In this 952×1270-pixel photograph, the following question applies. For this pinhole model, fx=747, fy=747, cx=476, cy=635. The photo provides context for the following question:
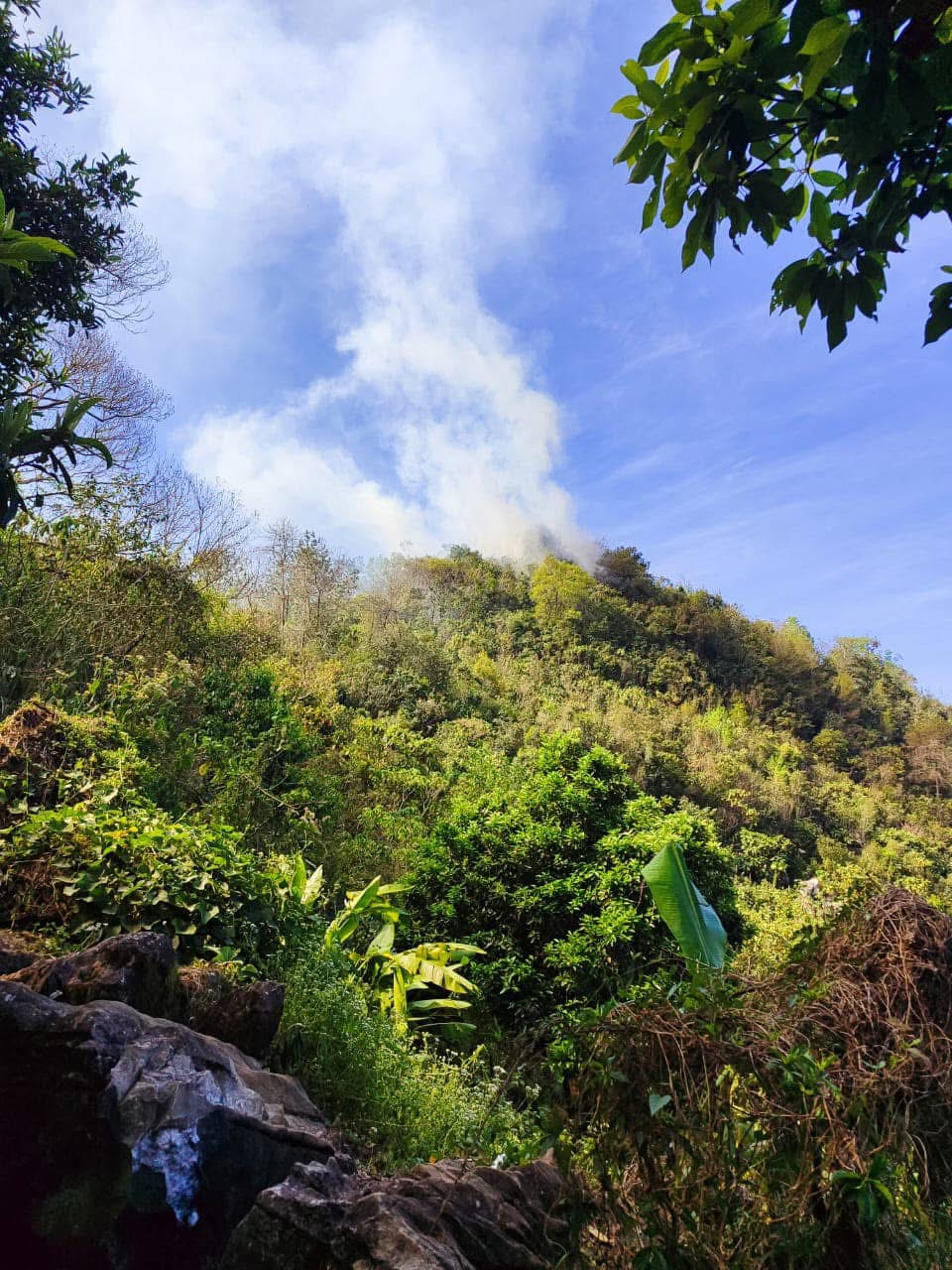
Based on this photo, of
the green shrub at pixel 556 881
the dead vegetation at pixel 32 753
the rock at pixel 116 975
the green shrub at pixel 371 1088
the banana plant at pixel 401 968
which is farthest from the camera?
the green shrub at pixel 556 881

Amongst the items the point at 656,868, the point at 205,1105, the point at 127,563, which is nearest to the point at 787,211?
the point at 205,1105

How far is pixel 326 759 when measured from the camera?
32.7 feet

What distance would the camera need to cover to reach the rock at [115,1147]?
2.27 metres

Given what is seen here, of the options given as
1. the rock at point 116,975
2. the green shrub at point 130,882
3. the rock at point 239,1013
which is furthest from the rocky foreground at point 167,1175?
the green shrub at point 130,882

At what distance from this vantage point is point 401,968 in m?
5.72

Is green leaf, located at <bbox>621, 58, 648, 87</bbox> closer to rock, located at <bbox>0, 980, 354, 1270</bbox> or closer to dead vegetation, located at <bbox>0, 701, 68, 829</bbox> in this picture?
rock, located at <bbox>0, 980, 354, 1270</bbox>

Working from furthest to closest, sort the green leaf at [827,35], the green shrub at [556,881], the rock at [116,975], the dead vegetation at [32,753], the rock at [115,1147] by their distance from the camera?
the green shrub at [556,881] < the dead vegetation at [32,753] < the rock at [116,975] < the rock at [115,1147] < the green leaf at [827,35]

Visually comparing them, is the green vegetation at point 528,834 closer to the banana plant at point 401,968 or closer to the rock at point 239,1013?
the banana plant at point 401,968

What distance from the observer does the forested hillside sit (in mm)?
3830

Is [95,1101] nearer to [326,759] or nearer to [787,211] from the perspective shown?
[787,211]

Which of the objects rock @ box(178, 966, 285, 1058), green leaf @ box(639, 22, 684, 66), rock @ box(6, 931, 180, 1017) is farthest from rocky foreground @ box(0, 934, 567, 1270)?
green leaf @ box(639, 22, 684, 66)

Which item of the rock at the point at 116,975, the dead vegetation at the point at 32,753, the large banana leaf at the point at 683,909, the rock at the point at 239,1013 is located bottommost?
the rock at the point at 239,1013

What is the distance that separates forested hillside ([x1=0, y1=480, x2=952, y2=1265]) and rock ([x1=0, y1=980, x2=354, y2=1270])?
0.95 m

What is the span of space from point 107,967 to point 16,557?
6.12m
